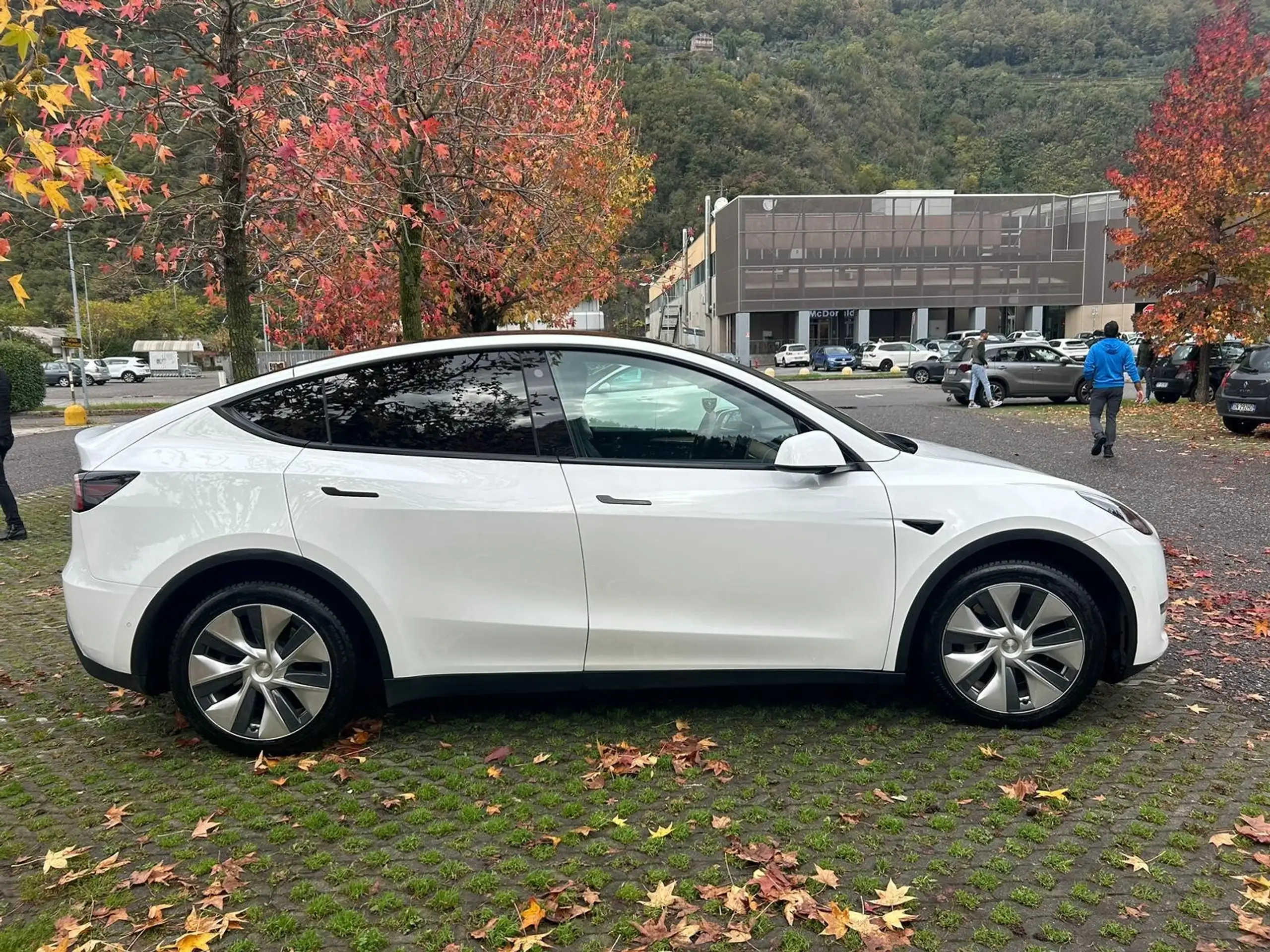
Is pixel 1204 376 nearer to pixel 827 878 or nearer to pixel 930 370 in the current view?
pixel 930 370

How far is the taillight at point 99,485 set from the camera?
3.49 m

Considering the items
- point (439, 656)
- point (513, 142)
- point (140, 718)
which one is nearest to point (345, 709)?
point (439, 656)

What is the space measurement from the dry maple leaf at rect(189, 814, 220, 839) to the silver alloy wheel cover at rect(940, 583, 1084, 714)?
116 inches

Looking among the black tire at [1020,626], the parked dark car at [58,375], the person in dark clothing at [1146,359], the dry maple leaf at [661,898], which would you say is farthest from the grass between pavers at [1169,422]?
the parked dark car at [58,375]

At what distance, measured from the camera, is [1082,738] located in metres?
3.67

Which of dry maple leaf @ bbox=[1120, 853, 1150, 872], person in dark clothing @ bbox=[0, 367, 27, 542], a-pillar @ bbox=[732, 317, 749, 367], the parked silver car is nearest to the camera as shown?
dry maple leaf @ bbox=[1120, 853, 1150, 872]

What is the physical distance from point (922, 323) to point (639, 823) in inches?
2677

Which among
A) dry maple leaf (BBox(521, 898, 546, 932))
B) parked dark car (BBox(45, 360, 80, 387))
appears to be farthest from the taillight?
parked dark car (BBox(45, 360, 80, 387))

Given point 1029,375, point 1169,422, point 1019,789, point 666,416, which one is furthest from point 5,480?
point 1029,375

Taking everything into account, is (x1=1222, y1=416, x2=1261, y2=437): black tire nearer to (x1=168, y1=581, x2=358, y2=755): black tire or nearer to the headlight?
the headlight

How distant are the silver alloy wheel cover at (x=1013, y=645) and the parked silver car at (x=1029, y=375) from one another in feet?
64.5

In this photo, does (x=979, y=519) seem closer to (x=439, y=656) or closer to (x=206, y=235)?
(x=439, y=656)

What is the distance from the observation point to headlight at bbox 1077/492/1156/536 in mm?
3744

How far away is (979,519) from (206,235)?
766cm
